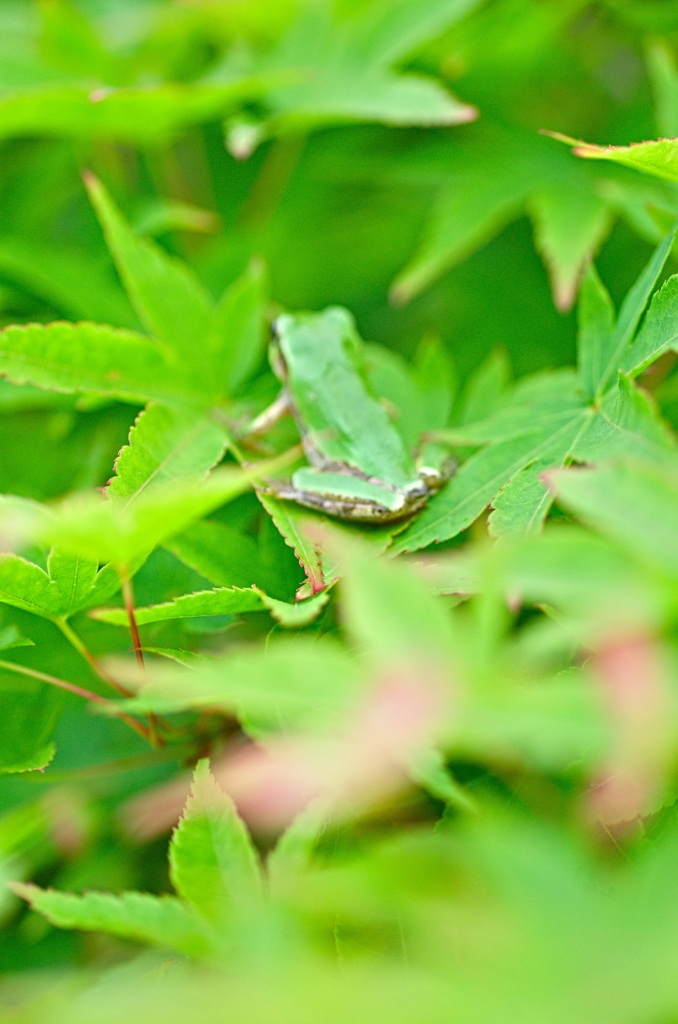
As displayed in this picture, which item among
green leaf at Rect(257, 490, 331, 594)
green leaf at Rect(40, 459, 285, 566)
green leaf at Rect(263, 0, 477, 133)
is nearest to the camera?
green leaf at Rect(40, 459, 285, 566)

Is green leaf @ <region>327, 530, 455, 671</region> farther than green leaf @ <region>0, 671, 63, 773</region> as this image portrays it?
No

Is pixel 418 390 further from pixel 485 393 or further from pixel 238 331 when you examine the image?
pixel 238 331

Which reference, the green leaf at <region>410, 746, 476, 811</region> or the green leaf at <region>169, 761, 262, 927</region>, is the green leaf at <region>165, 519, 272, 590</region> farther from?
the green leaf at <region>410, 746, 476, 811</region>

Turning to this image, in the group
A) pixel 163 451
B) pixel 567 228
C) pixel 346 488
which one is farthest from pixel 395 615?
pixel 567 228

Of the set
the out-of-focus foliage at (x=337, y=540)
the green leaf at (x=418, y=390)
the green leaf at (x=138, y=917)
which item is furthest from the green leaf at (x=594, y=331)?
the green leaf at (x=138, y=917)

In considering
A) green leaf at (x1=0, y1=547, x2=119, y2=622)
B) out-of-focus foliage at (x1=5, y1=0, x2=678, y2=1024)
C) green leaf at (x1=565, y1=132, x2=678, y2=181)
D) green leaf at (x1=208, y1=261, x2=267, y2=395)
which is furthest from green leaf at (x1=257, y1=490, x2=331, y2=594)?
green leaf at (x1=565, y1=132, x2=678, y2=181)

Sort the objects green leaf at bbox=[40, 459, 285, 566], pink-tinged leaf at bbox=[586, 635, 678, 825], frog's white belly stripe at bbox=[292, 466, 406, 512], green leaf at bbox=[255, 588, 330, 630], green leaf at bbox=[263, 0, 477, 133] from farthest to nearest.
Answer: green leaf at bbox=[263, 0, 477, 133] < frog's white belly stripe at bbox=[292, 466, 406, 512] < green leaf at bbox=[255, 588, 330, 630] < green leaf at bbox=[40, 459, 285, 566] < pink-tinged leaf at bbox=[586, 635, 678, 825]

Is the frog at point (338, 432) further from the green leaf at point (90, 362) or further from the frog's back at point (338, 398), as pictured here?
the green leaf at point (90, 362)

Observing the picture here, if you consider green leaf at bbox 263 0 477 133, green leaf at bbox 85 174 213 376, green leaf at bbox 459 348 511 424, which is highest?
green leaf at bbox 263 0 477 133
